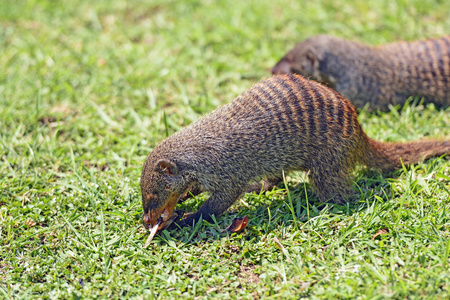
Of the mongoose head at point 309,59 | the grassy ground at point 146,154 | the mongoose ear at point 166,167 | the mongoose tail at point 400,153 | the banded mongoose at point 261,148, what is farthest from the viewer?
the mongoose head at point 309,59

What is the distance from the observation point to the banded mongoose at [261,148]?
360cm

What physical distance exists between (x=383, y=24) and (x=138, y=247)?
16.2ft

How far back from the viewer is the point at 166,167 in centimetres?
351

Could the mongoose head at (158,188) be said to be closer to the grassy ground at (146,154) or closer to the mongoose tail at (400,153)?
the grassy ground at (146,154)

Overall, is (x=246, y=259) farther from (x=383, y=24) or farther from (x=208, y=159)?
(x=383, y=24)

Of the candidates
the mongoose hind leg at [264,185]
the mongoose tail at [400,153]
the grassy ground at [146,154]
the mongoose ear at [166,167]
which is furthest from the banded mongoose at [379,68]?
the mongoose ear at [166,167]

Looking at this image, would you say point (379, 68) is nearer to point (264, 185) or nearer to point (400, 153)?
point (400, 153)

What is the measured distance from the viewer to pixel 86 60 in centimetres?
617

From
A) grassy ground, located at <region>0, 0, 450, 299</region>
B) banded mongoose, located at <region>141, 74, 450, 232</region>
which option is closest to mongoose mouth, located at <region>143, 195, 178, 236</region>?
banded mongoose, located at <region>141, 74, 450, 232</region>

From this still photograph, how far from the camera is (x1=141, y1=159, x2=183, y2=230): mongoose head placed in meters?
3.48

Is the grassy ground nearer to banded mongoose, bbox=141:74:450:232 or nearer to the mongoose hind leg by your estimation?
the mongoose hind leg

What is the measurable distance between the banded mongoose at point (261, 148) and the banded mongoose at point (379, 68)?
5.57 feet

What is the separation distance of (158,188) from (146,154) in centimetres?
115

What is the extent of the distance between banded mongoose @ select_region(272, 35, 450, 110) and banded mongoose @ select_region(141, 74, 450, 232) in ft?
5.57
